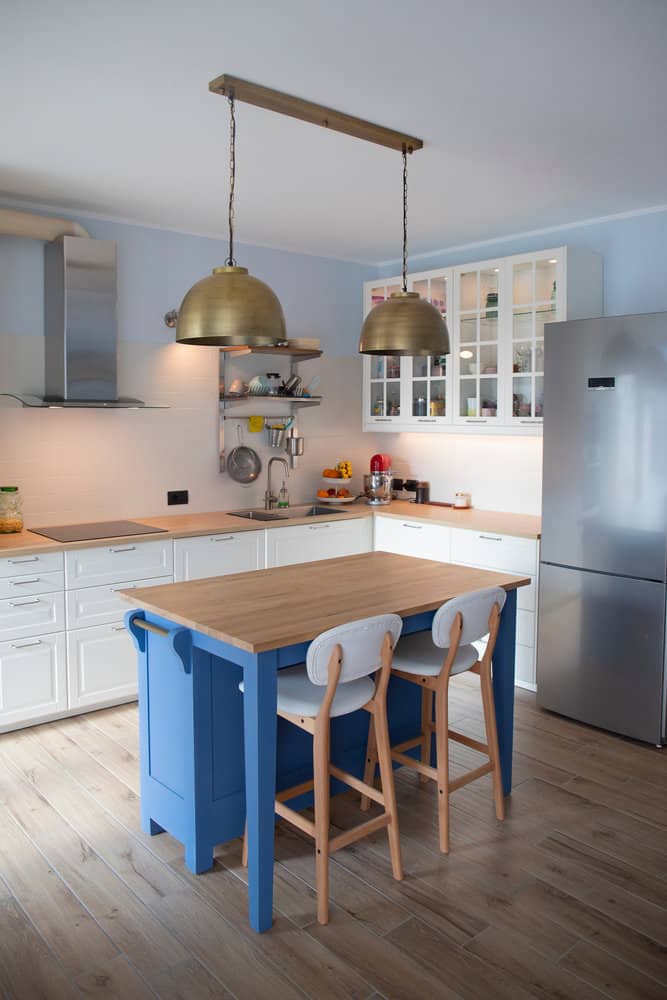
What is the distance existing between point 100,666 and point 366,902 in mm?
2055

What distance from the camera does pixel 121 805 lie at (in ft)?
10.3

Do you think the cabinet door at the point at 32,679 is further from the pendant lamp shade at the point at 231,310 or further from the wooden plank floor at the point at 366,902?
the pendant lamp shade at the point at 231,310

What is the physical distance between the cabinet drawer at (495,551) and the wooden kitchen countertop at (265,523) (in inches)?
1.9

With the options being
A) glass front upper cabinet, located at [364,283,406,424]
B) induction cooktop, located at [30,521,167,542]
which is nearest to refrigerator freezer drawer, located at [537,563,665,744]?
glass front upper cabinet, located at [364,283,406,424]

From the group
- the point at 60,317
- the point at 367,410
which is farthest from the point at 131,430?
the point at 367,410

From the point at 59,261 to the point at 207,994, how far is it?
3427 mm

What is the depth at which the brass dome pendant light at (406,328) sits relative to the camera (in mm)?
2869

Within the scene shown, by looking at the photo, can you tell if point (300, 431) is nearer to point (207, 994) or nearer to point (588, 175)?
point (588, 175)

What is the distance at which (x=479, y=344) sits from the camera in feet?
15.9

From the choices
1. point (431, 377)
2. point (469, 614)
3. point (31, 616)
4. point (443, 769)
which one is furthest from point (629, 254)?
point (31, 616)

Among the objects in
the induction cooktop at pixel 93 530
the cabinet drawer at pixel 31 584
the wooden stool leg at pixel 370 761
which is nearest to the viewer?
the wooden stool leg at pixel 370 761

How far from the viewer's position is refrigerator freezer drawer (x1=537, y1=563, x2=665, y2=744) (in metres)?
3.66

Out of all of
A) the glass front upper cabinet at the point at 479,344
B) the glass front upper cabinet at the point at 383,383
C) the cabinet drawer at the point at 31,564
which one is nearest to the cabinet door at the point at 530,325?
the glass front upper cabinet at the point at 479,344

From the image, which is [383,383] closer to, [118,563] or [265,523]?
[265,523]
